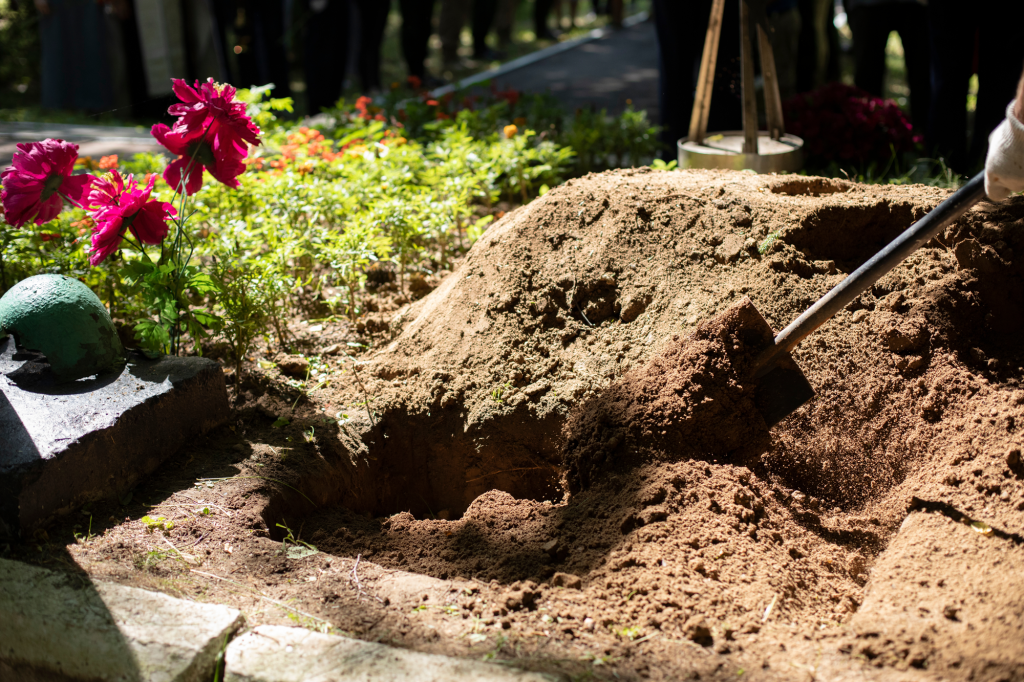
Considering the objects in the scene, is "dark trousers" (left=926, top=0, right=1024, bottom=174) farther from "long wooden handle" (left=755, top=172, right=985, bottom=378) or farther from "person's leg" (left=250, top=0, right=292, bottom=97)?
"person's leg" (left=250, top=0, right=292, bottom=97)

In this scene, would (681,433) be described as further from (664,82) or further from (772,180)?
(664,82)

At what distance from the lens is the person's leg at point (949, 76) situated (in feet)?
14.2

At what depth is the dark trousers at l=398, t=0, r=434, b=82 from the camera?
28.0 ft

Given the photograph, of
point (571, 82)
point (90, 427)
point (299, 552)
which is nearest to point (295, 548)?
point (299, 552)

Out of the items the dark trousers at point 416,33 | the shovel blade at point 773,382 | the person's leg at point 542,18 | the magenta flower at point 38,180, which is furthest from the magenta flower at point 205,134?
the person's leg at point 542,18

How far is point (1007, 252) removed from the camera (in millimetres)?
2422

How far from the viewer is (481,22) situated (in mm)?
11359

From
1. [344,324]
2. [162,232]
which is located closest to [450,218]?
[344,324]

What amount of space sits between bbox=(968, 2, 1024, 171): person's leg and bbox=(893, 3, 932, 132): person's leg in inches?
48.6

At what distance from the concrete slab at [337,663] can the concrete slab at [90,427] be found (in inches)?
33.1

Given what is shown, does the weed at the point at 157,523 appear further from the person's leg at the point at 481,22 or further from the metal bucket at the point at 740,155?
the person's leg at the point at 481,22

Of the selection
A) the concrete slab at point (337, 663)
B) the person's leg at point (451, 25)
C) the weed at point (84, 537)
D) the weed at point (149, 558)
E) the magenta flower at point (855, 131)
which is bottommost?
the weed at point (149, 558)

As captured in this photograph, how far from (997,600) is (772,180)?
1744 mm

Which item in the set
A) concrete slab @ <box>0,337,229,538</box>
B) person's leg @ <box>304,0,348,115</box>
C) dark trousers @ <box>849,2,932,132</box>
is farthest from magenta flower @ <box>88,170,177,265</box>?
dark trousers @ <box>849,2,932,132</box>
